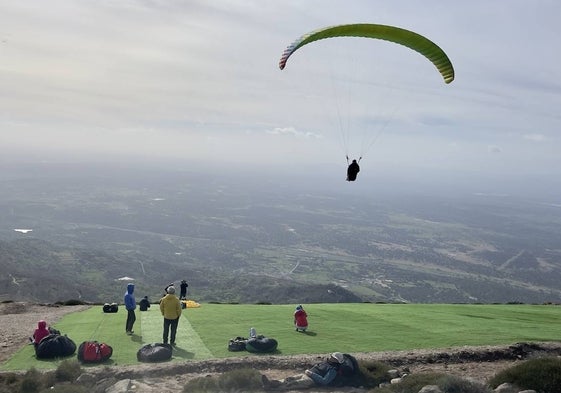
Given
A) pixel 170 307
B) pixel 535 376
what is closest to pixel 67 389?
pixel 170 307

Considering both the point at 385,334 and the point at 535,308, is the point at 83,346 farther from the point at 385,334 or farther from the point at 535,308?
the point at 535,308

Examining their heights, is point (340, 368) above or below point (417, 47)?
below

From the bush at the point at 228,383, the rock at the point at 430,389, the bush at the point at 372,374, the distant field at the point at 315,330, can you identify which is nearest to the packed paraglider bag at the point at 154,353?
the distant field at the point at 315,330

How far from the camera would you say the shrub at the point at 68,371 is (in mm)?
13227

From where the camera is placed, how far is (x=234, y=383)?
42.0 ft

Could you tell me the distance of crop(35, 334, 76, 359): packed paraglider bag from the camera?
50.0ft

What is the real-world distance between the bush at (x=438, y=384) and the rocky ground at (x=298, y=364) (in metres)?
1.42

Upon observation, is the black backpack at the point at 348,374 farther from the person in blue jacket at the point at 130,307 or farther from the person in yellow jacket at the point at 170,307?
the person in blue jacket at the point at 130,307

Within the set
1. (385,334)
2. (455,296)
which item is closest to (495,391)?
(385,334)

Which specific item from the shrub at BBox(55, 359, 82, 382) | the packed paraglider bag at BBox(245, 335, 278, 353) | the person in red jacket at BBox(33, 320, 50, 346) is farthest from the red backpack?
the packed paraglider bag at BBox(245, 335, 278, 353)

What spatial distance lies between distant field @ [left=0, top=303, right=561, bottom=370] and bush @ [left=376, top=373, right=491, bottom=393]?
3.61 meters

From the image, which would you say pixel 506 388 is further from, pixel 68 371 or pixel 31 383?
pixel 31 383

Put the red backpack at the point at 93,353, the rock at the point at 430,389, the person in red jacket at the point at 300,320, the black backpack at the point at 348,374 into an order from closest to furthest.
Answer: the rock at the point at 430,389 → the black backpack at the point at 348,374 → the red backpack at the point at 93,353 → the person in red jacket at the point at 300,320

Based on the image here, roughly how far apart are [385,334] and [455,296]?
615ft
